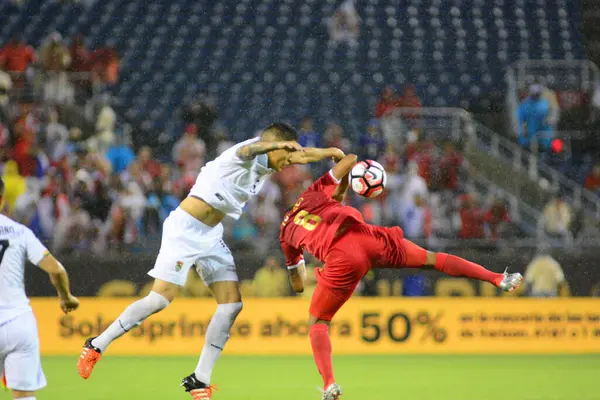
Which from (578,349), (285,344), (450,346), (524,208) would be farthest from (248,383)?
(524,208)

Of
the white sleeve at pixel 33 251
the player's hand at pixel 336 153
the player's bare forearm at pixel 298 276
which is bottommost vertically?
the player's bare forearm at pixel 298 276

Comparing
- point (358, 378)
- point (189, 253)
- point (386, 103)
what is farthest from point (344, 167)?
point (386, 103)

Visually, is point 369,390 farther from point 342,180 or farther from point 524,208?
point 524,208

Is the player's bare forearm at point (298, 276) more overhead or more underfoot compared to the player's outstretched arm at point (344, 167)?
more underfoot

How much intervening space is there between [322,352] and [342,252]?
0.83 metres

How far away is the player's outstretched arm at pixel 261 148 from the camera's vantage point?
298 inches

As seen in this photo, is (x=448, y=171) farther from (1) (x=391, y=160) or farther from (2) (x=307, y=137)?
(2) (x=307, y=137)

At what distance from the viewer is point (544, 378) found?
35.4ft

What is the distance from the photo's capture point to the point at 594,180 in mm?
17688

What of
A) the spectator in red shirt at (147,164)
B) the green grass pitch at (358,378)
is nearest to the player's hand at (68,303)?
the green grass pitch at (358,378)

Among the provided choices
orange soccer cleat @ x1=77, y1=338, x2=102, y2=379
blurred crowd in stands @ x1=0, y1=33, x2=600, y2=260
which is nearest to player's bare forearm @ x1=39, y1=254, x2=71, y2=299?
orange soccer cleat @ x1=77, y1=338, x2=102, y2=379

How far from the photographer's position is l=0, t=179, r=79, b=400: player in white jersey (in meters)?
5.91

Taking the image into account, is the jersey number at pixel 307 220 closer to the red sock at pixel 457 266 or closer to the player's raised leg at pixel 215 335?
the player's raised leg at pixel 215 335

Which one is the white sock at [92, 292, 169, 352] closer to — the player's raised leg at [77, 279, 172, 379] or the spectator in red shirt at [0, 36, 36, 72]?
the player's raised leg at [77, 279, 172, 379]
